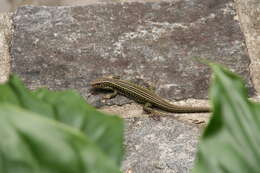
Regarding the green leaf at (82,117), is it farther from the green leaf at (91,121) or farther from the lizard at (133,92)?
the lizard at (133,92)

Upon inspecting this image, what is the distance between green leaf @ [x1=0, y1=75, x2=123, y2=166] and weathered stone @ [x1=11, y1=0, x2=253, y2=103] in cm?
210

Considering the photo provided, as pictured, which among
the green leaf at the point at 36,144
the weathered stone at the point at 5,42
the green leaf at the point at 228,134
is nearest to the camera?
the green leaf at the point at 36,144

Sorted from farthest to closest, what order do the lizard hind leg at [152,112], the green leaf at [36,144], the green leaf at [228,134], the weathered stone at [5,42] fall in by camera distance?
the weathered stone at [5,42], the lizard hind leg at [152,112], the green leaf at [228,134], the green leaf at [36,144]

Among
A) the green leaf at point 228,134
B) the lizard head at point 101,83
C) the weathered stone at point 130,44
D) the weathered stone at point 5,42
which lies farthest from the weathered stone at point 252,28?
the green leaf at point 228,134

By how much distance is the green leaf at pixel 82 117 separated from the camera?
0.90 meters

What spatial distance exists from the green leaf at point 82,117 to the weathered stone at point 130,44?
2103 mm

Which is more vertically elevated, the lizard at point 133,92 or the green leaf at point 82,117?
the green leaf at point 82,117

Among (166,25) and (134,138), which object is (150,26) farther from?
Result: (134,138)

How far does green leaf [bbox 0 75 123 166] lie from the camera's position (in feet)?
2.94

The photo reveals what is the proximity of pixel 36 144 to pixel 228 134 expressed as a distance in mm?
319

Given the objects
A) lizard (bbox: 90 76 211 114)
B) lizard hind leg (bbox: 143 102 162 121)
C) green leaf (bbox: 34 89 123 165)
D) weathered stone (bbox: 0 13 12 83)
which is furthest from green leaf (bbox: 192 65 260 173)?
weathered stone (bbox: 0 13 12 83)

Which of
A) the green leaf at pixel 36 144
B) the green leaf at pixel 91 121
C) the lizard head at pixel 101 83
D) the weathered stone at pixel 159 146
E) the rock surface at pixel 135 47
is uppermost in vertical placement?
the green leaf at pixel 36 144

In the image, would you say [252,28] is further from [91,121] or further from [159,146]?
[91,121]

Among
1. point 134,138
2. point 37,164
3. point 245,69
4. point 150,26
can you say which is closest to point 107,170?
point 37,164
